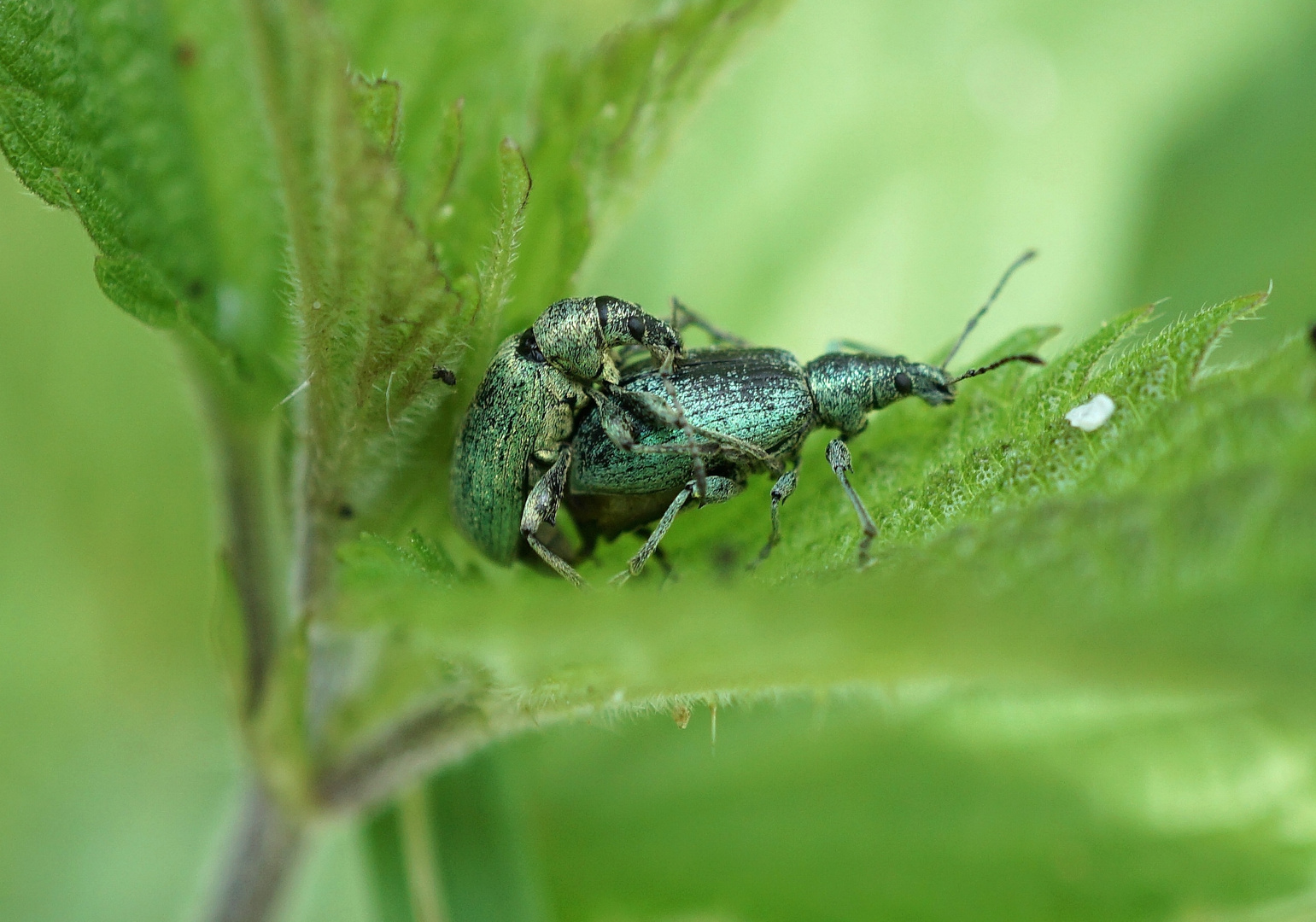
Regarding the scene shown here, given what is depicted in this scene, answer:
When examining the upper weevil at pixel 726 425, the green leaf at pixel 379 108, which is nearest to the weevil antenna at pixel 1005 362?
the upper weevil at pixel 726 425

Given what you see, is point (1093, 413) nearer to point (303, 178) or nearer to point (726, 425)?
point (726, 425)

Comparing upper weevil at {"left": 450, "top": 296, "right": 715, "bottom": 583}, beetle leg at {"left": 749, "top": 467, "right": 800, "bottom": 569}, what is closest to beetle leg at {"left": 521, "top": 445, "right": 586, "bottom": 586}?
upper weevil at {"left": 450, "top": 296, "right": 715, "bottom": 583}

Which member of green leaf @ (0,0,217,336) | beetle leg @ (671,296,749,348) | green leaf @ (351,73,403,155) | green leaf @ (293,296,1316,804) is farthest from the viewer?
beetle leg @ (671,296,749,348)

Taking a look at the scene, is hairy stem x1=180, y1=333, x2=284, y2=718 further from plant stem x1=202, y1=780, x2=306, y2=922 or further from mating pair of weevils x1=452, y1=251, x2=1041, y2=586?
mating pair of weevils x1=452, y1=251, x2=1041, y2=586

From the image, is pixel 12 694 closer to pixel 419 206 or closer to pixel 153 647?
pixel 153 647

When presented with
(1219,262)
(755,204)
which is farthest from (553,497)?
(1219,262)

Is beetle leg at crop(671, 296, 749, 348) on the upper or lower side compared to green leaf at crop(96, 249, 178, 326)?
upper
